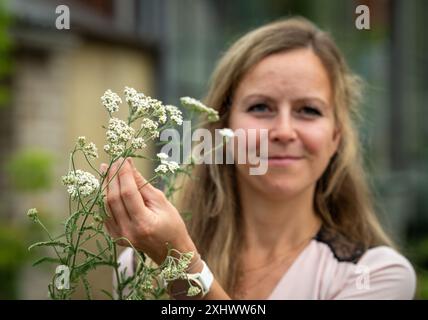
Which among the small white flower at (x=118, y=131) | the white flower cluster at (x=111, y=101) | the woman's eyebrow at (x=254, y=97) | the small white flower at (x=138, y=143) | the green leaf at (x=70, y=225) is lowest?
the green leaf at (x=70, y=225)

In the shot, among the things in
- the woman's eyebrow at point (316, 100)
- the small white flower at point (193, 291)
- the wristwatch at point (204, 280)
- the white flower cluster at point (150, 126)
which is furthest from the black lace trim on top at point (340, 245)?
the white flower cluster at point (150, 126)

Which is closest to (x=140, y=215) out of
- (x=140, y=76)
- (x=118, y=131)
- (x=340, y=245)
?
(x=118, y=131)

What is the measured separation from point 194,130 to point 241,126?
17cm

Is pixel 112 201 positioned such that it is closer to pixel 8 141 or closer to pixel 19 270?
pixel 19 270

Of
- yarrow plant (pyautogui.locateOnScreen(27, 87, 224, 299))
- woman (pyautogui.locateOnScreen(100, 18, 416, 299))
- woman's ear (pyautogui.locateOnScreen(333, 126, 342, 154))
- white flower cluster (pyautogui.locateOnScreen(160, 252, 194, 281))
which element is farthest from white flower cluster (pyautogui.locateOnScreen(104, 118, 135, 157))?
woman's ear (pyautogui.locateOnScreen(333, 126, 342, 154))

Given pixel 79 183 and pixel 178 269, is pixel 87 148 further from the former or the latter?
pixel 178 269

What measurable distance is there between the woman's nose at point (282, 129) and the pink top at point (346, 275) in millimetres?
283

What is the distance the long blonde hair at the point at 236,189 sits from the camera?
5.48 feet

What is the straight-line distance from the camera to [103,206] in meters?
1.15

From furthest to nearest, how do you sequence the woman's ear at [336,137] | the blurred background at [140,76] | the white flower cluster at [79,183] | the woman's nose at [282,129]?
the blurred background at [140,76] → the woman's ear at [336,137] → the woman's nose at [282,129] → the white flower cluster at [79,183]

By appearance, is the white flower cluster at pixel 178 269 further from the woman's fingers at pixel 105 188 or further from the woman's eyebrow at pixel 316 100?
the woman's eyebrow at pixel 316 100

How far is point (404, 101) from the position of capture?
8.77 meters

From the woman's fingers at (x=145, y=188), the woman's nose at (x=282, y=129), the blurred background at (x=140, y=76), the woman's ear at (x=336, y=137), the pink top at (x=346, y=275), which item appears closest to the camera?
the woman's fingers at (x=145, y=188)

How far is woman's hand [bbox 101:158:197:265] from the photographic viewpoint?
115cm
